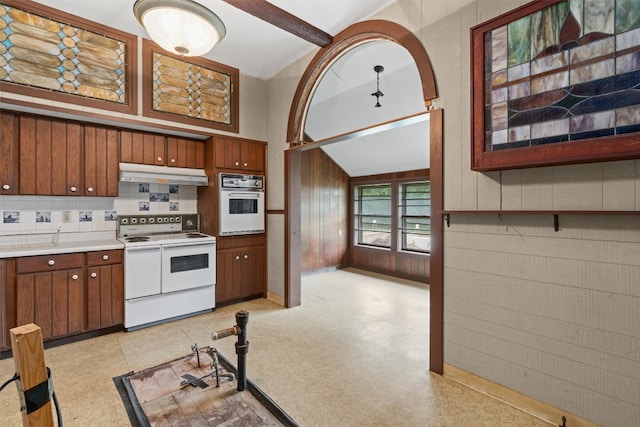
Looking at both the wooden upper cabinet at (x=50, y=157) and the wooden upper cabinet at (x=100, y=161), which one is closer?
the wooden upper cabinet at (x=50, y=157)

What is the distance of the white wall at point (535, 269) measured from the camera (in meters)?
1.67

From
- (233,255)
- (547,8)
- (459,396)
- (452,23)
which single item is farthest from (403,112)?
(459,396)

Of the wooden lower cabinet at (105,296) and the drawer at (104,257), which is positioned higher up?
the drawer at (104,257)

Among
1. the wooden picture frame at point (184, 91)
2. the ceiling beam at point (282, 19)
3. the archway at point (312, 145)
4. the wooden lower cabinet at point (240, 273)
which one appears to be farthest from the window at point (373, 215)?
the ceiling beam at point (282, 19)

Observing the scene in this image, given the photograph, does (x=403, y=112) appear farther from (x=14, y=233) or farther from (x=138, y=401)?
(x=14, y=233)

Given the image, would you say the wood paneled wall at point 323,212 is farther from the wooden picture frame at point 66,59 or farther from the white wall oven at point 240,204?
the wooden picture frame at point 66,59

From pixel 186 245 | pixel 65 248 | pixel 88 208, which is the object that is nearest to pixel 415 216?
pixel 186 245

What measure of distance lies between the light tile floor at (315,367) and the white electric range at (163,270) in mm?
172

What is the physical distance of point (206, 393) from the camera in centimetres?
143

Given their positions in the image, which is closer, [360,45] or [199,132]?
[360,45]

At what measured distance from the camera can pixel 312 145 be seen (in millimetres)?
3783

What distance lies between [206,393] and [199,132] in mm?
3212

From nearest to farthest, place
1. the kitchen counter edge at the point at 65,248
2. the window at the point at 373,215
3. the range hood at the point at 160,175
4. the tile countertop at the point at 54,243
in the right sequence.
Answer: the kitchen counter edge at the point at 65,248 → the tile countertop at the point at 54,243 → the range hood at the point at 160,175 → the window at the point at 373,215

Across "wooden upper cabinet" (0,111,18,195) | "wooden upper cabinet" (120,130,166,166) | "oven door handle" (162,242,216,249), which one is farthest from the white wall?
"wooden upper cabinet" (0,111,18,195)
